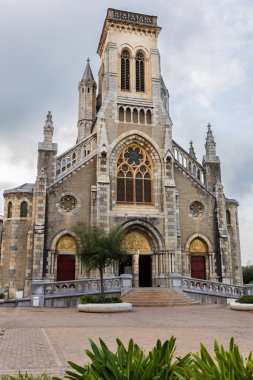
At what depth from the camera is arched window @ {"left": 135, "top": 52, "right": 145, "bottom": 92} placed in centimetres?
3462

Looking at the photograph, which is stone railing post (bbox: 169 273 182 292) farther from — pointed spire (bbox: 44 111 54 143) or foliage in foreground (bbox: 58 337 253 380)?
foliage in foreground (bbox: 58 337 253 380)

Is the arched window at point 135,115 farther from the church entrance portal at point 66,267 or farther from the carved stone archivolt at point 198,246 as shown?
the church entrance portal at point 66,267

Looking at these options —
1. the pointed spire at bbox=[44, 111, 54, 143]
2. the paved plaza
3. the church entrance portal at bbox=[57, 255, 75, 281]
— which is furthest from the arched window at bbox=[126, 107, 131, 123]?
the paved plaza

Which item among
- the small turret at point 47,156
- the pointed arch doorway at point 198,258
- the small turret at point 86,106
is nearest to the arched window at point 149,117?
the small turret at point 47,156

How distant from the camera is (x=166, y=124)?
109 feet

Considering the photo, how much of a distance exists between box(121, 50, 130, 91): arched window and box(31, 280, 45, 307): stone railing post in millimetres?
19167

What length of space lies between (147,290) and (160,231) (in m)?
5.87

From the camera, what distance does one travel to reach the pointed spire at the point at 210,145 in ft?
112

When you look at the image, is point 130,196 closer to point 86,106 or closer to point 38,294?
point 38,294

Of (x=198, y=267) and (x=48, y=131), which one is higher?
(x=48, y=131)

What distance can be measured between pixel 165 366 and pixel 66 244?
1034 inches

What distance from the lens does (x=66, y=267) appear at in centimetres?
2895

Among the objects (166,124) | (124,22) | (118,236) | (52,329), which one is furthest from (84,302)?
(124,22)

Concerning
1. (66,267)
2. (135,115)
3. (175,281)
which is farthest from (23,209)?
(175,281)
